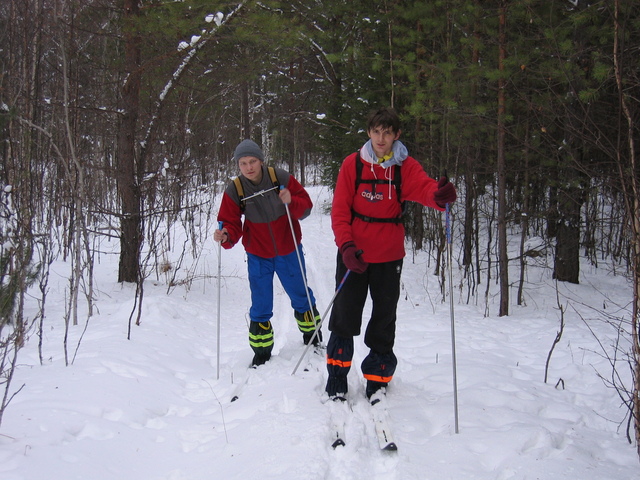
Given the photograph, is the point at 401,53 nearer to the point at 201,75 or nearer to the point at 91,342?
the point at 201,75

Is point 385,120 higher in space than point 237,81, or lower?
lower

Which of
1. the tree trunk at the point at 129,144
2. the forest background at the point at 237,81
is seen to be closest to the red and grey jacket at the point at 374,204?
the forest background at the point at 237,81

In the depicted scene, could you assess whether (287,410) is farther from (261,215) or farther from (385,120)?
(385,120)

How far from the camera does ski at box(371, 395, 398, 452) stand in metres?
2.53

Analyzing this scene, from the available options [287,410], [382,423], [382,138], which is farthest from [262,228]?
[382,423]

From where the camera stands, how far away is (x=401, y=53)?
30.1 feet

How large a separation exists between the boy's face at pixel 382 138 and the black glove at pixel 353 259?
2.28ft

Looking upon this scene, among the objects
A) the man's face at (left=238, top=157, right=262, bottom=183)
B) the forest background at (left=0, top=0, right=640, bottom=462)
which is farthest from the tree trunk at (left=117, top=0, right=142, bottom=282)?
the man's face at (left=238, top=157, right=262, bottom=183)

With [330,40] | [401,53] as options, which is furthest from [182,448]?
[330,40]

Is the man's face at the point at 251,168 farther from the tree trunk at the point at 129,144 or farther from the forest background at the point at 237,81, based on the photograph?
the tree trunk at the point at 129,144

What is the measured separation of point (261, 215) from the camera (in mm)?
3871

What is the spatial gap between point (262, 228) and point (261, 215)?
0.11 metres

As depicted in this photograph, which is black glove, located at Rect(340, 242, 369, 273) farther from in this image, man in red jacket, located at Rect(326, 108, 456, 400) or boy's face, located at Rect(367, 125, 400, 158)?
boy's face, located at Rect(367, 125, 400, 158)

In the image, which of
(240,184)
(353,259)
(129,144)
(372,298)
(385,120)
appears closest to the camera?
(353,259)
